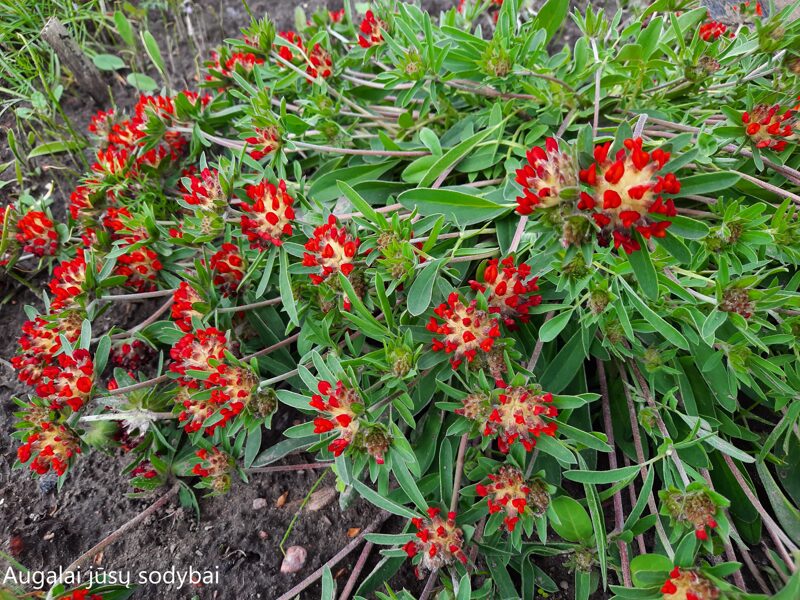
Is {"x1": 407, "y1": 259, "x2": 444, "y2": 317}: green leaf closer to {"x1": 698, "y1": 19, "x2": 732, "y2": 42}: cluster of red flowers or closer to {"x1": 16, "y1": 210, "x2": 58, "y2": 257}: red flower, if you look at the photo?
{"x1": 698, "y1": 19, "x2": 732, "y2": 42}: cluster of red flowers

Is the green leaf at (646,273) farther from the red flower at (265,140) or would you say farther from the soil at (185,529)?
the red flower at (265,140)

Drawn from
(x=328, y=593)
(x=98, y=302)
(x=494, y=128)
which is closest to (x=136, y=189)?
(x=98, y=302)

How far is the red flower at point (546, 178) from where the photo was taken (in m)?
1.27

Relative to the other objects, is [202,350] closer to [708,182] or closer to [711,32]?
[708,182]

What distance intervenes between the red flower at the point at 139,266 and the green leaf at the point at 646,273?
1.83 metres

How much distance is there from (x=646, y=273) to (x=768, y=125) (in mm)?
888

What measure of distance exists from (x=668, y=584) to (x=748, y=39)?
1.89m

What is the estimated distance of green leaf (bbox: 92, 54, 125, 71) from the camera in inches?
135

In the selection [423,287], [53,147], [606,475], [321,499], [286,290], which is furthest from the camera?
[53,147]

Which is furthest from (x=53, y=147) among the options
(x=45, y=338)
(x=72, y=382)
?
(x=72, y=382)

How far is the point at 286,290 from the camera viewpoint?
72.2 inches

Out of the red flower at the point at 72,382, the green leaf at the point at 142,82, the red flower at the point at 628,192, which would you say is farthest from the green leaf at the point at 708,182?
the green leaf at the point at 142,82

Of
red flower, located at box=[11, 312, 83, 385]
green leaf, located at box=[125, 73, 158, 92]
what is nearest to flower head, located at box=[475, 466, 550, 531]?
red flower, located at box=[11, 312, 83, 385]

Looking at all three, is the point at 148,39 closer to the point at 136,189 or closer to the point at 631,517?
the point at 136,189
